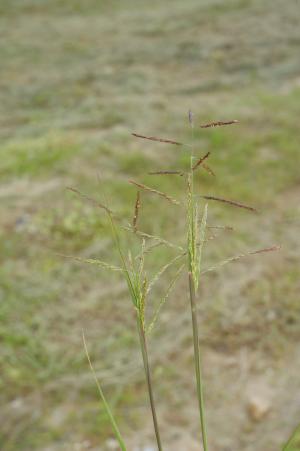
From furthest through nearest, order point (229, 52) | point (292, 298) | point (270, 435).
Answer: point (229, 52) < point (292, 298) < point (270, 435)

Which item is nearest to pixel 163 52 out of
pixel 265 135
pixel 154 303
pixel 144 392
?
pixel 265 135

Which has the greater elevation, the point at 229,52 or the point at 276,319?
the point at 229,52

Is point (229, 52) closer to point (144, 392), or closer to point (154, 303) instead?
point (154, 303)

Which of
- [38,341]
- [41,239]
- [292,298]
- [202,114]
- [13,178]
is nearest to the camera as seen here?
[38,341]

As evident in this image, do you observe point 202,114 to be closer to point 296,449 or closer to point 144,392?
point 144,392

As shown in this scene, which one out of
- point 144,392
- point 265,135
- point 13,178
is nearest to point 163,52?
point 265,135

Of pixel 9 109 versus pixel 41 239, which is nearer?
pixel 41 239
